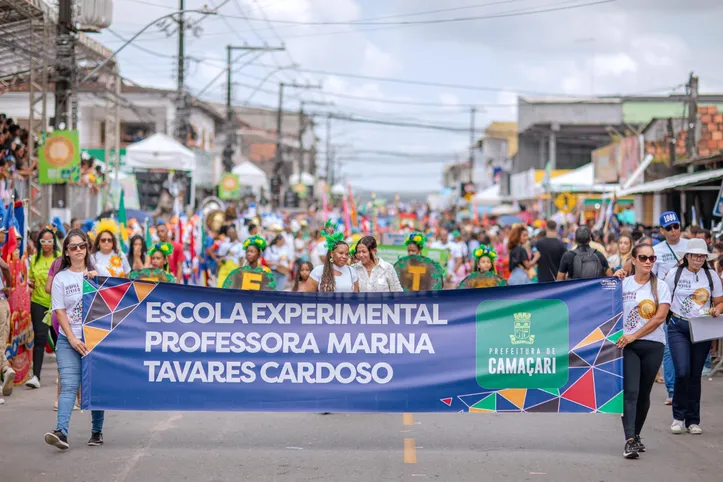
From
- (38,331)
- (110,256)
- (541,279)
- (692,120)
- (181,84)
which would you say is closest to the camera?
(110,256)

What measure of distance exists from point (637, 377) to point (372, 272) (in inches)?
130

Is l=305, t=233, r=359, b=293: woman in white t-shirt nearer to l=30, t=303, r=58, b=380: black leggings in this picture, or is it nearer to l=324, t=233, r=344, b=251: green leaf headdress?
l=324, t=233, r=344, b=251: green leaf headdress

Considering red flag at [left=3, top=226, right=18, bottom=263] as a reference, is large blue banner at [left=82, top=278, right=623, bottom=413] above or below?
below

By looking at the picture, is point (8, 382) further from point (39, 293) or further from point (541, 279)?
point (541, 279)

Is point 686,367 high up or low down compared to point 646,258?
down

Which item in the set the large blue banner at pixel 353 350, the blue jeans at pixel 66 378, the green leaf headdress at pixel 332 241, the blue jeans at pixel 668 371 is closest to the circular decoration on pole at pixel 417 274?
the green leaf headdress at pixel 332 241

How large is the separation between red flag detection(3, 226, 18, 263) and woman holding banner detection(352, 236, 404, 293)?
3.87 m

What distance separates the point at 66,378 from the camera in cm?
815

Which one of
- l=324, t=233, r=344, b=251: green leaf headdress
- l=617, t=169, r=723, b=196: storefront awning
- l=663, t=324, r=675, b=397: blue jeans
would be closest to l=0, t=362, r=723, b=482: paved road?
l=663, t=324, r=675, b=397: blue jeans

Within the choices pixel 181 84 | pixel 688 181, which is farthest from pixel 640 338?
pixel 181 84

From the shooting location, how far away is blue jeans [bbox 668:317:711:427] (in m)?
9.07

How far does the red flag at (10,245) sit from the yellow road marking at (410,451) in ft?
17.1

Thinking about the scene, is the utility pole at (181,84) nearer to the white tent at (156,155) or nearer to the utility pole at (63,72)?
the white tent at (156,155)

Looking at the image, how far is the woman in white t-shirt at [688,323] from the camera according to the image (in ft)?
29.7
